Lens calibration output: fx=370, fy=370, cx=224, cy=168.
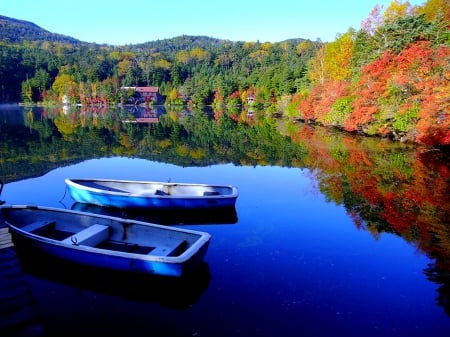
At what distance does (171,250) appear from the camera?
777 centimetres

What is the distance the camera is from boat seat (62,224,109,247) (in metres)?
7.95

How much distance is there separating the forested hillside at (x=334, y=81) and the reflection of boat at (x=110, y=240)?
59.4ft

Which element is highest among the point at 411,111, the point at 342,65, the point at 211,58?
the point at 211,58

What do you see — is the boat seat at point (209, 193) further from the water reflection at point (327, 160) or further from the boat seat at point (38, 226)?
the boat seat at point (38, 226)

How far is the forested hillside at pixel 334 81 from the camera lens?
2345cm

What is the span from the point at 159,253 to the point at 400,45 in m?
29.5

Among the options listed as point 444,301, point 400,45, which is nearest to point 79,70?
point 400,45

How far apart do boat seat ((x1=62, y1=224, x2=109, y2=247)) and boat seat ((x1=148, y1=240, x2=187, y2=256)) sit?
1.38m

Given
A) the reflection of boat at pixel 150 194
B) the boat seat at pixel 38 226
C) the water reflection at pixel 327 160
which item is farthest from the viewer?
the reflection of boat at pixel 150 194

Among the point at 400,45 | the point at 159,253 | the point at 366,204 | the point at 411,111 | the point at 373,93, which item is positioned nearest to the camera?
the point at 159,253

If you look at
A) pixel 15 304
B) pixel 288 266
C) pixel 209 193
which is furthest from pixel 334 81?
pixel 15 304

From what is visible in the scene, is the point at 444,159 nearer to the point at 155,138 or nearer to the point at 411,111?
the point at 411,111

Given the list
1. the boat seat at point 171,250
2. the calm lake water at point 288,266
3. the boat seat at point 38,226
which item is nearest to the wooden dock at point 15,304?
the calm lake water at point 288,266

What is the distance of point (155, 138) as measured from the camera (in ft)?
103
